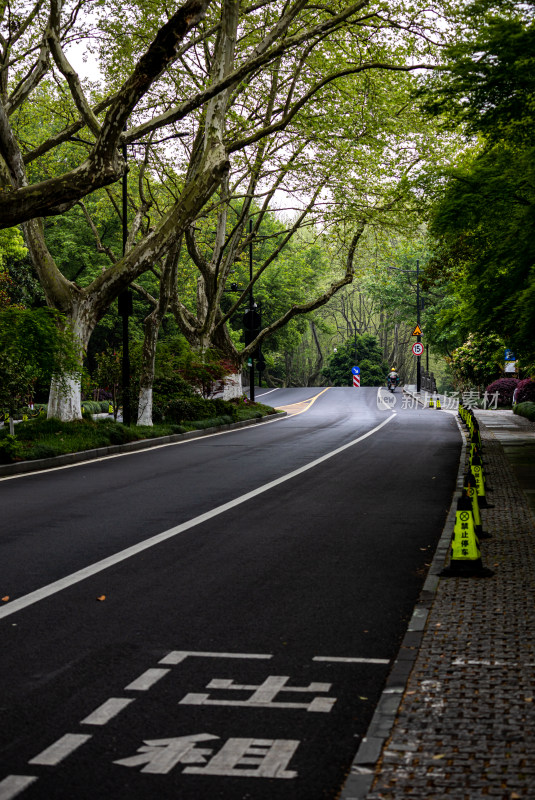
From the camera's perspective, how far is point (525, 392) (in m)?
44.0

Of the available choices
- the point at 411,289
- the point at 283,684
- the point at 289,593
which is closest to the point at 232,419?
the point at 289,593

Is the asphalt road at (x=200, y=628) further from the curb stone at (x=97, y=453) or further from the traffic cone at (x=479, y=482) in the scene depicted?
the curb stone at (x=97, y=453)

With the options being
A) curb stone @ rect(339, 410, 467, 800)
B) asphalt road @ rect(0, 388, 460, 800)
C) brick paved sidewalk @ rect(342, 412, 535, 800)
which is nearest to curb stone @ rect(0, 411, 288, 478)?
asphalt road @ rect(0, 388, 460, 800)

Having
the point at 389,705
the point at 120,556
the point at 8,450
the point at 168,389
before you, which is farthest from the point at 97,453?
the point at 389,705

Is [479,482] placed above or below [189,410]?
below

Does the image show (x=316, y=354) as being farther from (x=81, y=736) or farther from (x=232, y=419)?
(x=81, y=736)

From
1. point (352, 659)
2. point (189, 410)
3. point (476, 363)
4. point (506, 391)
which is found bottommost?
point (352, 659)

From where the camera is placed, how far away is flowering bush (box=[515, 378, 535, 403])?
4350cm

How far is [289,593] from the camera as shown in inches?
308

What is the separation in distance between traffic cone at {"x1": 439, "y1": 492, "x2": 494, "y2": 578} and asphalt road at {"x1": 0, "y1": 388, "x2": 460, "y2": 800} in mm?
395

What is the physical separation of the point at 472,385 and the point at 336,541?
5944 centimetres

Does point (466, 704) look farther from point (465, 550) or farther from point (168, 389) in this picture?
point (168, 389)

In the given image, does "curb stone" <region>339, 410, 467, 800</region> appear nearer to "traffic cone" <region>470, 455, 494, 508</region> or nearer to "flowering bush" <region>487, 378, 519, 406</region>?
"traffic cone" <region>470, 455, 494, 508</region>

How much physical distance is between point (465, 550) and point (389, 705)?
3608 mm
